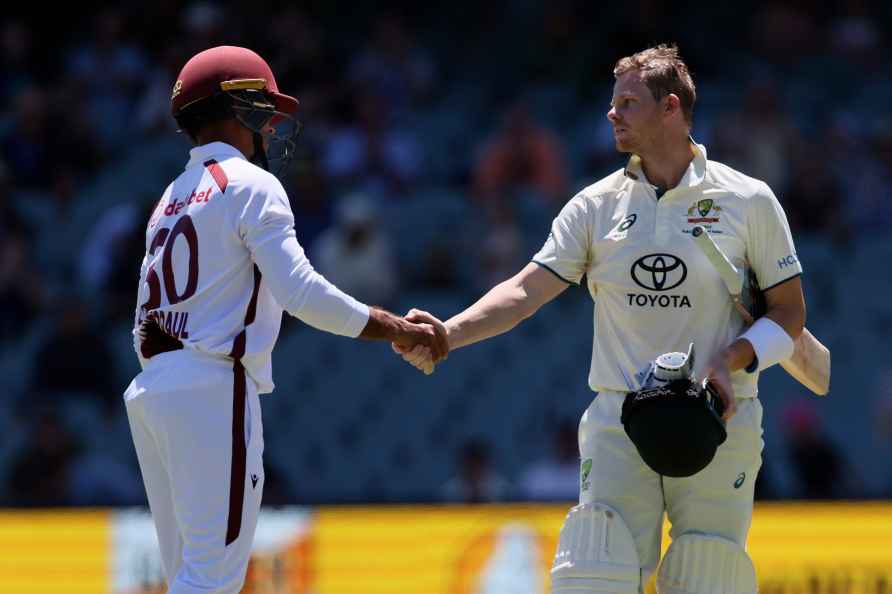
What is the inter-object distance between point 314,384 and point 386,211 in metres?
1.55

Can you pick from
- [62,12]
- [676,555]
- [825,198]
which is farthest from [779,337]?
[62,12]

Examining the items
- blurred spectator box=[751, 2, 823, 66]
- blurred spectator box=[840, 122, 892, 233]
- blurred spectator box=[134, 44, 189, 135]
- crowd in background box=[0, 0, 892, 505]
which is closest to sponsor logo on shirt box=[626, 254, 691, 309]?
crowd in background box=[0, 0, 892, 505]

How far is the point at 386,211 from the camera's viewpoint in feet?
39.4

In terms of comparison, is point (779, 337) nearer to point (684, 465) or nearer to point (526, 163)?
point (684, 465)

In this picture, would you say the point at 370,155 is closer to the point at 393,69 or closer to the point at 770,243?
the point at 393,69

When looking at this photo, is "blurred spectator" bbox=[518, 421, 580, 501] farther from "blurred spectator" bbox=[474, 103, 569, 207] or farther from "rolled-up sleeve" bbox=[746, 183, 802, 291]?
"rolled-up sleeve" bbox=[746, 183, 802, 291]

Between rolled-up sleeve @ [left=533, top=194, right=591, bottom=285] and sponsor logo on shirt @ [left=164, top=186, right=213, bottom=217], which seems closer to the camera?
sponsor logo on shirt @ [left=164, top=186, right=213, bottom=217]

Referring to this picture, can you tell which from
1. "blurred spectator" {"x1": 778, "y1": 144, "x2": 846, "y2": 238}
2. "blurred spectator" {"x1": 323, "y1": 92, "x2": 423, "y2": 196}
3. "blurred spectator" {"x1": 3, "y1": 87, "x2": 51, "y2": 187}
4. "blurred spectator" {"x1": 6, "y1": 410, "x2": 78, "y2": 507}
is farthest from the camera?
"blurred spectator" {"x1": 3, "y1": 87, "x2": 51, "y2": 187}

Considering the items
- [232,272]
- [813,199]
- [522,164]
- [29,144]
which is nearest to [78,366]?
[29,144]

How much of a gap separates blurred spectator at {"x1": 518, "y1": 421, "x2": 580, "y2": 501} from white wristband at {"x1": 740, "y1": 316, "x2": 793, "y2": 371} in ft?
16.4

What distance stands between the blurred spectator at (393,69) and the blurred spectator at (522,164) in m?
1.39

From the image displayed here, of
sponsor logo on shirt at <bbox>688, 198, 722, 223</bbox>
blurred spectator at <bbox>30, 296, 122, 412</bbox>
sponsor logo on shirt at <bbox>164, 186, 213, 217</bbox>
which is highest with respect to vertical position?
sponsor logo on shirt at <bbox>164, 186, 213, 217</bbox>

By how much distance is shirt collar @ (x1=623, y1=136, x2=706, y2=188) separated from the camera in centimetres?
536

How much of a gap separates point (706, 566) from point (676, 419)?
0.55 meters
